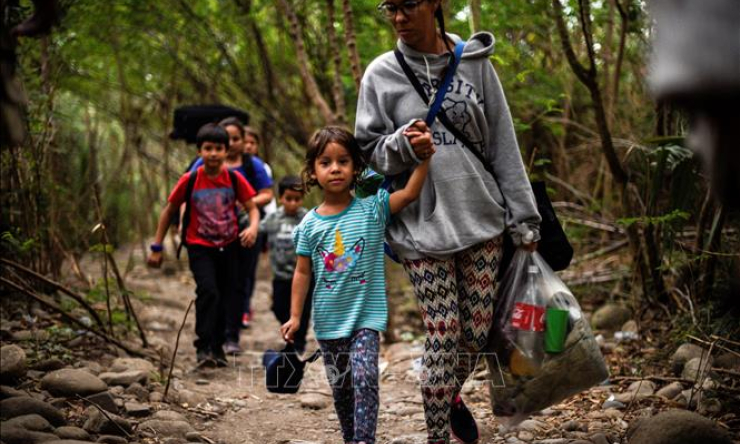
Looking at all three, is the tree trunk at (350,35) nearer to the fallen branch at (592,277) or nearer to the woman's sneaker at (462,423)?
the fallen branch at (592,277)

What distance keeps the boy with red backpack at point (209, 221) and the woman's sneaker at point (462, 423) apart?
229 cm

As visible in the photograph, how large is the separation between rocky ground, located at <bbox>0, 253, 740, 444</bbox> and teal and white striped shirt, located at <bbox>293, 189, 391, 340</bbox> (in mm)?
901

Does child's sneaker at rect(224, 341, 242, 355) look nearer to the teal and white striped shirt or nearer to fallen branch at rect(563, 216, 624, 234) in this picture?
fallen branch at rect(563, 216, 624, 234)

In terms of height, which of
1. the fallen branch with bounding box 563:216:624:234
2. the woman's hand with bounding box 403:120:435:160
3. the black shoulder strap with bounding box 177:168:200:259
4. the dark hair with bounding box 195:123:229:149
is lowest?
the fallen branch with bounding box 563:216:624:234

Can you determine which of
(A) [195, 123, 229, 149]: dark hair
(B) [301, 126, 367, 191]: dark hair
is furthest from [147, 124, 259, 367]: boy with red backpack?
(B) [301, 126, 367, 191]: dark hair

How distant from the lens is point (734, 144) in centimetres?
172

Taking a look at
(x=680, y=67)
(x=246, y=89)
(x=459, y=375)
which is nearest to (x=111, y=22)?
(x=246, y=89)

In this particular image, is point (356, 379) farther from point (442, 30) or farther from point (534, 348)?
point (442, 30)

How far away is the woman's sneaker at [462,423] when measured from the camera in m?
3.61

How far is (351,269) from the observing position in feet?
11.0

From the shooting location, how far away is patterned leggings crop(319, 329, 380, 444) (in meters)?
3.22

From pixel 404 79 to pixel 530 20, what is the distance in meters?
2.99

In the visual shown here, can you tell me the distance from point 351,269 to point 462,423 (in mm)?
925

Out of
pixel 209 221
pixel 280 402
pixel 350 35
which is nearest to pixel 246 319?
pixel 209 221
